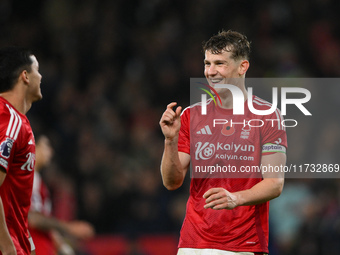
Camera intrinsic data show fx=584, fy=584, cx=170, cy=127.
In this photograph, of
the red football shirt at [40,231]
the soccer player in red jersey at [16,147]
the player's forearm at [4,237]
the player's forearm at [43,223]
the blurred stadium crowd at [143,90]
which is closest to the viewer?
the player's forearm at [4,237]

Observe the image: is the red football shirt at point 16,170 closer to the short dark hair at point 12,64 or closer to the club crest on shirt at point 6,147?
the club crest on shirt at point 6,147

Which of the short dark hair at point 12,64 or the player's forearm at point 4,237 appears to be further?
the short dark hair at point 12,64

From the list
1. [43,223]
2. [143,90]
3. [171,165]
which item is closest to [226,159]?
[171,165]

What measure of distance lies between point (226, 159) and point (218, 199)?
A: 1.56 ft

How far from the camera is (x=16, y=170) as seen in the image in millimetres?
3820

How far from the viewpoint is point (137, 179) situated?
30.1 ft

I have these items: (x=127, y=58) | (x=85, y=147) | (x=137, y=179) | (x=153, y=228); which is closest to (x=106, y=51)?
(x=127, y=58)

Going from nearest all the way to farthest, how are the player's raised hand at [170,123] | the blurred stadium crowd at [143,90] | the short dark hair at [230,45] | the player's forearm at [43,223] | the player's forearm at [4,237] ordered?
the player's forearm at [4,237], the player's raised hand at [170,123], the short dark hair at [230,45], the player's forearm at [43,223], the blurred stadium crowd at [143,90]

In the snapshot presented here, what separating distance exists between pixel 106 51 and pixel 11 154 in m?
8.20

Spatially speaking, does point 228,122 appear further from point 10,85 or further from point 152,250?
point 152,250

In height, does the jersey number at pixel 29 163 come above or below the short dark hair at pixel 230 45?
below

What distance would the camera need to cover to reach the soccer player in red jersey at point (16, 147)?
3.62 metres

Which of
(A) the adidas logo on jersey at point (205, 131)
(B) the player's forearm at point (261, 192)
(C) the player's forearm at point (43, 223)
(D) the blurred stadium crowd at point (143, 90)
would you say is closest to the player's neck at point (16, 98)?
(A) the adidas logo on jersey at point (205, 131)

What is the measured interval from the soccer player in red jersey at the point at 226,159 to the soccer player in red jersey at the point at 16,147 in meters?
0.92
